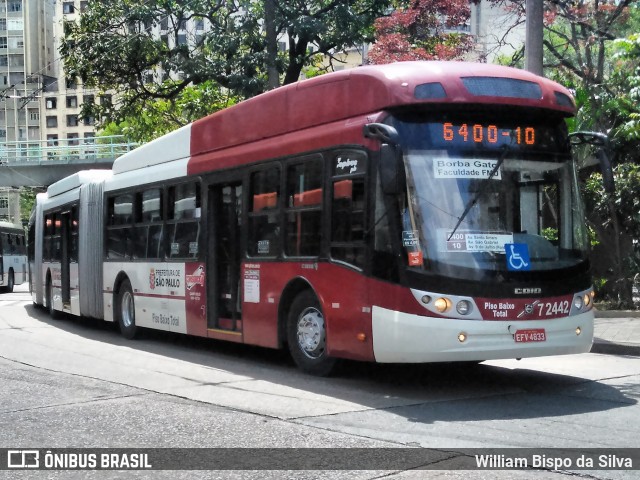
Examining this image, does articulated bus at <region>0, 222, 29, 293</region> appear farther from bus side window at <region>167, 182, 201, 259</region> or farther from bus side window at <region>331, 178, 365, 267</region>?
bus side window at <region>331, 178, 365, 267</region>

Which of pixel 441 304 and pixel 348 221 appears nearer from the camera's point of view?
pixel 441 304

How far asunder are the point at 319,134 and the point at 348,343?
2.23 m

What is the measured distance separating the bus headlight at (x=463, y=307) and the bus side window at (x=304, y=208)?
1953 mm

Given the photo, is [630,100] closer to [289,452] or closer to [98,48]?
[98,48]

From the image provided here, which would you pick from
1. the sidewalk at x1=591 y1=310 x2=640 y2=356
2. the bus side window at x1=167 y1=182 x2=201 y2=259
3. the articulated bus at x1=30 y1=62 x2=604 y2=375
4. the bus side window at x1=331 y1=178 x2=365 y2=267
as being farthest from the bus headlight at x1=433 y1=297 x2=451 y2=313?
the bus side window at x1=167 y1=182 x2=201 y2=259

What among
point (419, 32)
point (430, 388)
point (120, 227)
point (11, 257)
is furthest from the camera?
point (11, 257)

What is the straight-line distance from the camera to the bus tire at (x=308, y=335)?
1084 centimetres

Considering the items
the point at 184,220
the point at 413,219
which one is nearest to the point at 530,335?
the point at 413,219

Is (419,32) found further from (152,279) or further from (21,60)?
(21,60)

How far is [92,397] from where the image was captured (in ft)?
31.8

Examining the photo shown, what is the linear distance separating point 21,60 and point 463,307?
10683 cm

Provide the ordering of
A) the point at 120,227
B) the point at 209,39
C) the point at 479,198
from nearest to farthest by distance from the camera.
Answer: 1. the point at 479,198
2. the point at 120,227
3. the point at 209,39

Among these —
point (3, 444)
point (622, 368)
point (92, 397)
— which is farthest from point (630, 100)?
point (3, 444)

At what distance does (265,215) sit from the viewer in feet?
39.3
